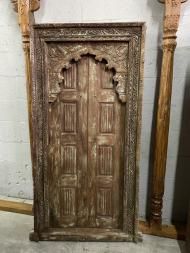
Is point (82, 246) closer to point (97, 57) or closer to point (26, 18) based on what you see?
point (97, 57)

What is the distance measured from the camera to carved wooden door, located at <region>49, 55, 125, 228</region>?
5.64 ft

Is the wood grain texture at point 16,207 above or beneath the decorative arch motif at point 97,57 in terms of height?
beneath

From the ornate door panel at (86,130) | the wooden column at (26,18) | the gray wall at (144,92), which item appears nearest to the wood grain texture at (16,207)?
the gray wall at (144,92)

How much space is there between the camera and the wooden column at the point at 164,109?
1.60 m

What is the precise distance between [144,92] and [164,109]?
0.23m

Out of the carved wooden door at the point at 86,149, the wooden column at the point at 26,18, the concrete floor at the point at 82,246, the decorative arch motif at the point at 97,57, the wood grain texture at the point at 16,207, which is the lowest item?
the concrete floor at the point at 82,246

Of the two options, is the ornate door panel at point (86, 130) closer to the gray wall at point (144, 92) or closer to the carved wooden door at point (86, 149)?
the carved wooden door at point (86, 149)

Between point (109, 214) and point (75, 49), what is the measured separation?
1.18 metres

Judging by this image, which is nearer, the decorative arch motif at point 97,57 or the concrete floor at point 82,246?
the decorative arch motif at point 97,57

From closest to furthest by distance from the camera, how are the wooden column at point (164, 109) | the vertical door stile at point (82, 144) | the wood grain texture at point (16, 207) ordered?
1. the wooden column at point (164, 109)
2. the vertical door stile at point (82, 144)
3. the wood grain texture at point (16, 207)

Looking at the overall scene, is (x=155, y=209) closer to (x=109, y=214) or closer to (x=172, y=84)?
(x=109, y=214)

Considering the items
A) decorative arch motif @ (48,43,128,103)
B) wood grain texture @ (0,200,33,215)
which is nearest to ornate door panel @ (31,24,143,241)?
decorative arch motif @ (48,43,128,103)

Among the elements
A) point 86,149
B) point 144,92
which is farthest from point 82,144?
point 144,92

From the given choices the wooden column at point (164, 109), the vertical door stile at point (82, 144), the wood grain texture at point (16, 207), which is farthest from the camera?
the wood grain texture at point (16, 207)
